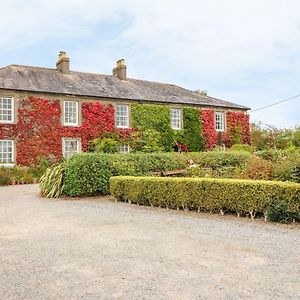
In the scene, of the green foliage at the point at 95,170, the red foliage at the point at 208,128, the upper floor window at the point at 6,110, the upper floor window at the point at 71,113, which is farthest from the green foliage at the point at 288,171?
the red foliage at the point at 208,128

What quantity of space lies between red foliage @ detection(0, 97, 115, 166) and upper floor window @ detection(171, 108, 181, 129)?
18.6ft

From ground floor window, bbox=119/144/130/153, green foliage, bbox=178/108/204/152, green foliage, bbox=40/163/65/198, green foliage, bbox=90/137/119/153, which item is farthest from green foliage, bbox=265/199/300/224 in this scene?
green foliage, bbox=178/108/204/152

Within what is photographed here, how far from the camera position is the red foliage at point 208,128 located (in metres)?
31.4

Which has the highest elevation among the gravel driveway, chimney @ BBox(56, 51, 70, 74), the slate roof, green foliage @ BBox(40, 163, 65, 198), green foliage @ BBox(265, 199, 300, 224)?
chimney @ BBox(56, 51, 70, 74)

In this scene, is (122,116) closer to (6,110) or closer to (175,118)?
(175,118)

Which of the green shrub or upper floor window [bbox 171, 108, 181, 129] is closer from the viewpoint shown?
the green shrub

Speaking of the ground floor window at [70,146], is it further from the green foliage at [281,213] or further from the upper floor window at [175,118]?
the green foliage at [281,213]

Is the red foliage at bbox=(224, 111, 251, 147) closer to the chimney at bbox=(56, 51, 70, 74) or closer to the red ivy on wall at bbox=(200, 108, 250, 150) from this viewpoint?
the red ivy on wall at bbox=(200, 108, 250, 150)

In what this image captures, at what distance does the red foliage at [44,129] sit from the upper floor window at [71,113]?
407 millimetres

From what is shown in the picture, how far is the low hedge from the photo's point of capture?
9.56 m

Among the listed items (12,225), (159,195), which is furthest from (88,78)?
(12,225)

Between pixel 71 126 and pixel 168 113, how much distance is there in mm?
7471

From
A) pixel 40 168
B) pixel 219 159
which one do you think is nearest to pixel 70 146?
pixel 40 168

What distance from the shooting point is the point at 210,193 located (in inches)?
425
